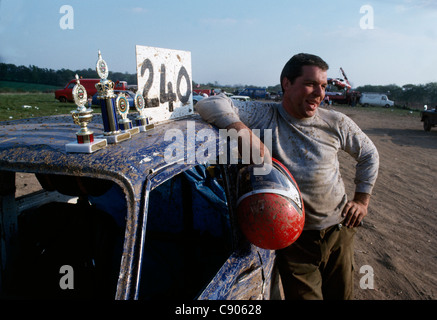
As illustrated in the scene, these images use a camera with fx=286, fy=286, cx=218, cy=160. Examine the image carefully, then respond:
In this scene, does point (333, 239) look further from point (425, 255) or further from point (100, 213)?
point (425, 255)

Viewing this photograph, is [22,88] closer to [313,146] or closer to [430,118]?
[430,118]

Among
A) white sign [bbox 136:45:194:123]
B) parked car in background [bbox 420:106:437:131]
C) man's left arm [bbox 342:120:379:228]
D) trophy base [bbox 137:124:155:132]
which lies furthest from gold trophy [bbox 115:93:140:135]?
parked car in background [bbox 420:106:437:131]

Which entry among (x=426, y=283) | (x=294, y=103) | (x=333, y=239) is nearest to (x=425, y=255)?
(x=426, y=283)

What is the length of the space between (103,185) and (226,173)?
0.74m

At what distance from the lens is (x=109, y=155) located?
1.32 meters

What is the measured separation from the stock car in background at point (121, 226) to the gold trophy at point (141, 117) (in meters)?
0.04

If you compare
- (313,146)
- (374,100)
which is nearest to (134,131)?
(313,146)

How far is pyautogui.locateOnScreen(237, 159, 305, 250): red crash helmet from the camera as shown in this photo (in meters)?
1.61

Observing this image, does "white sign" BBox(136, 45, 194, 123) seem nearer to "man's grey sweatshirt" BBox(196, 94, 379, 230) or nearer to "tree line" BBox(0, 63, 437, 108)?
"man's grey sweatshirt" BBox(196, 94, 379, 230)

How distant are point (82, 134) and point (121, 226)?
136 cm

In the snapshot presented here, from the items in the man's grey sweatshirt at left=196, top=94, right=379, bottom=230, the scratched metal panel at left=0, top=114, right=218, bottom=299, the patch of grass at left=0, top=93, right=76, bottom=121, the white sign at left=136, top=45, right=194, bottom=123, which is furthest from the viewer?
the patch of grass at left=0, top=93, right=76, bottom=121

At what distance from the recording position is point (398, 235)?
4.19 metres

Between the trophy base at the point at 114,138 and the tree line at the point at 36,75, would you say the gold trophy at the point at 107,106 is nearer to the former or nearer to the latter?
the trophy base at the point at 114,138

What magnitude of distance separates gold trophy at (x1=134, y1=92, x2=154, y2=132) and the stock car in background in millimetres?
45
